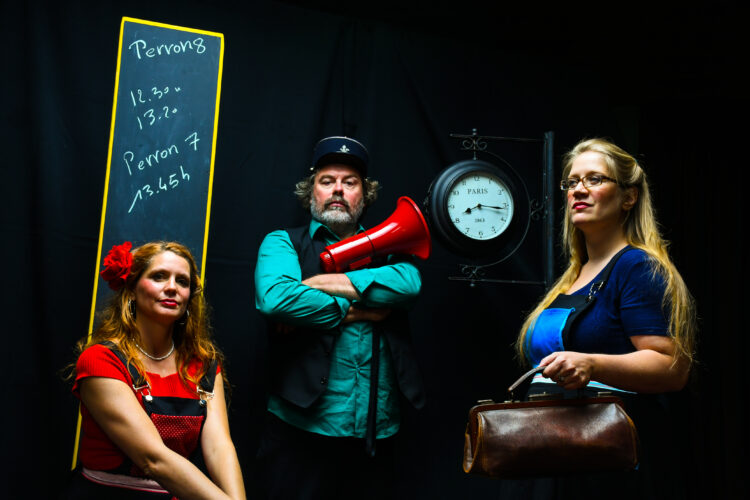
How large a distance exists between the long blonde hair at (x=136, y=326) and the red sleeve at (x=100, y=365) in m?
0.06

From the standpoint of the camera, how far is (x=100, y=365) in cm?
224

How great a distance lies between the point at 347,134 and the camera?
3746mm

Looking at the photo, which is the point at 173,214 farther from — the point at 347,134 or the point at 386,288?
the point at 347,134

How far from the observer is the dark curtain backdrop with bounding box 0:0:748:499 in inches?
124

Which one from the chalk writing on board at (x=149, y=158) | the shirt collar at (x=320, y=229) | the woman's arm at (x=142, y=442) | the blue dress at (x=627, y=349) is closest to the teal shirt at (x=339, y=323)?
the shirt collar at (x=320, y=229)

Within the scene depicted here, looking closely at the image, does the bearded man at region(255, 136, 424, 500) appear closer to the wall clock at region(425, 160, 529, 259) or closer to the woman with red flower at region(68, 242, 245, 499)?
the woman with red flower at region(68, 242, 245, 499)

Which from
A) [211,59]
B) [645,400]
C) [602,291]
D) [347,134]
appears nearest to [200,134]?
[211,59]

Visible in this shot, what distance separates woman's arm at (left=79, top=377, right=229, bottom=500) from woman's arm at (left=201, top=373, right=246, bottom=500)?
15cm

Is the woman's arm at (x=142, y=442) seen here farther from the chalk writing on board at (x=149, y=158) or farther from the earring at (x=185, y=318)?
the chalk writing on board at (x=149, y=158)

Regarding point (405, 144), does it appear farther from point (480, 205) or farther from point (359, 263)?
point (359, 263)

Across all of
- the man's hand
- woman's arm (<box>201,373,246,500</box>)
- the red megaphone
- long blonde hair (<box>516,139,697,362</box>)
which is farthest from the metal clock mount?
woman's arm (<box>201,373,246,500</box>)

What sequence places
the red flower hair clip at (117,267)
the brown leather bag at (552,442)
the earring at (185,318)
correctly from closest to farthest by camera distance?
the brown leather bag at (552,442) < the red flower hair clip at (117,267) < the earring at (185,318)

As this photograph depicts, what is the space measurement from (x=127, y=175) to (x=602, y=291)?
6.00 ft

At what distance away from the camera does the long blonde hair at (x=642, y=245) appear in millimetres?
2062
